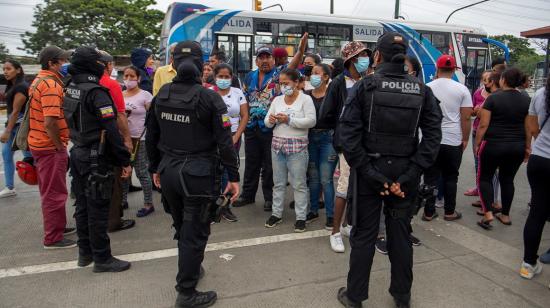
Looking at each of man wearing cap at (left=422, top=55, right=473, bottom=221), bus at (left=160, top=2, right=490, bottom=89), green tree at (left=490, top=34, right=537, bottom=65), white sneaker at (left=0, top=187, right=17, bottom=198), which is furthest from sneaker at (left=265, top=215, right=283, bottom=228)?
green tree at (left=490, top=34, right=537, bottom=65)

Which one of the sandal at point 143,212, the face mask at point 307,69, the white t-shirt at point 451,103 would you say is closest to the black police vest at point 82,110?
the sandal at point 143,212

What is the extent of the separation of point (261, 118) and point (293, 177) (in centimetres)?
94

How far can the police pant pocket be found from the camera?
2.60 metres

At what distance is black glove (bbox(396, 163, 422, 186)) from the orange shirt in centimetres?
294

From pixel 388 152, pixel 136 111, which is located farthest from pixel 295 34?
pixel 388 152

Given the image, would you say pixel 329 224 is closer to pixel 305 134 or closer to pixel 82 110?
pixel 305 134

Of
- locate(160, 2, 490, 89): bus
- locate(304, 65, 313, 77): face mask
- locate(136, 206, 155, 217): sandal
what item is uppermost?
locate(160, 2, 490, 89): bus

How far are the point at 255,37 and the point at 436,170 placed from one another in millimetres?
9679

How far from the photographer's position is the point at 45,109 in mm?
3438

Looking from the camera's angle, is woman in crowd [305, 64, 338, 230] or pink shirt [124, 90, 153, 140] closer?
woman in crowd [305, 64, 338, 230]

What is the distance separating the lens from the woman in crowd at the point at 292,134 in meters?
4.04

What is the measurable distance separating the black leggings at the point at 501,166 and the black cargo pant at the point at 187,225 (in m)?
3.31

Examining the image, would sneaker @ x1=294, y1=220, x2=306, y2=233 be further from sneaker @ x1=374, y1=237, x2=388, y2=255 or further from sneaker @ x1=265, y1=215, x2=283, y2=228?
sneaker @ x1=374, y1=237, x2=388, y2=255

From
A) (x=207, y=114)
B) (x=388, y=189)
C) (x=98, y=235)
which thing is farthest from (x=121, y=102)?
(x=388, y=189)
